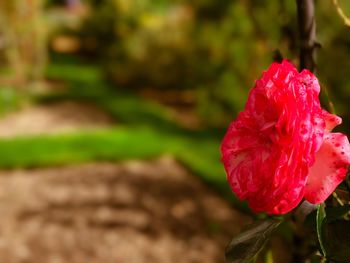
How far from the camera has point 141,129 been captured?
6160 mm

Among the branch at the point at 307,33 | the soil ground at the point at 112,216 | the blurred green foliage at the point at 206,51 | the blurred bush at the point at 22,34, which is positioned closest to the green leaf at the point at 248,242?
the branch at the point at 307,33

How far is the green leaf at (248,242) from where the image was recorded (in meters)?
0.54

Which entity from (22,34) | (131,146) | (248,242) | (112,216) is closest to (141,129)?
(131,146)

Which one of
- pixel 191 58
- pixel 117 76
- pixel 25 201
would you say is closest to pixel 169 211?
pixel 25 201

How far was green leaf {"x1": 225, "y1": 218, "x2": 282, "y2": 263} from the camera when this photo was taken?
1.76 ft

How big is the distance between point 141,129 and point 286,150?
5.71 metres

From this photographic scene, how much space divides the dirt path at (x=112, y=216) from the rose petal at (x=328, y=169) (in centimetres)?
244

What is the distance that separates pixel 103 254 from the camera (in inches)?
131

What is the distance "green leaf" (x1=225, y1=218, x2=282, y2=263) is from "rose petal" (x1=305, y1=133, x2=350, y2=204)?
92 mm

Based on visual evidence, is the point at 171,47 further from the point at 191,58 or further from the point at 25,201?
the point at 25,201

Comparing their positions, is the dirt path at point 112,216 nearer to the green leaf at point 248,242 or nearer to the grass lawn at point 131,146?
the grass lawn at point 131,146

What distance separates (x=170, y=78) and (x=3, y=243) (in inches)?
244

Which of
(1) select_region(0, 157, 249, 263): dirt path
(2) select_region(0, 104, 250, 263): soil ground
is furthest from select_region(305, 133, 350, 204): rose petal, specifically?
(2) select_region(0, 104, 250, 263): soil ground

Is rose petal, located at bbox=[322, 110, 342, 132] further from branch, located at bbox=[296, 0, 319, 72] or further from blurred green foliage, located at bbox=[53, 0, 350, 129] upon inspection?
blurred green foliage, located at bbox=[53, 0, 350, 129]
